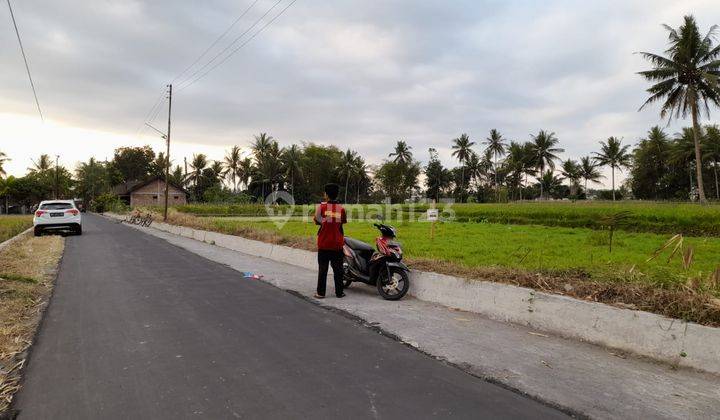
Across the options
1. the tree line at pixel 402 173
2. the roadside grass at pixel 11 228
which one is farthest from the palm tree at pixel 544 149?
the roadside grass at pixel 11 228

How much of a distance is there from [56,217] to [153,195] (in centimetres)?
5562

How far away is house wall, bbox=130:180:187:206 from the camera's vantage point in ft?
235

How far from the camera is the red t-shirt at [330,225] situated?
7254 millimetres

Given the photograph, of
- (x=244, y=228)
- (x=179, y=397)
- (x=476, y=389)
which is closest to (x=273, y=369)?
(x=179, y=397)

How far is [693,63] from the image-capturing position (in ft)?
120

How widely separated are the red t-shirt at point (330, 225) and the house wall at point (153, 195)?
6994cm

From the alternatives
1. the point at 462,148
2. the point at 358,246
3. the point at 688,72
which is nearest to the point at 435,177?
the point at 462,148

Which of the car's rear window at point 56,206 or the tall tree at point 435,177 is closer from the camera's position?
the car's rear window at point 56,206

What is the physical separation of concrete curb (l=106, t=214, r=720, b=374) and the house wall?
7081 cm

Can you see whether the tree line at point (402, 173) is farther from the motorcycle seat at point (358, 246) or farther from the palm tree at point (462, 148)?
the motorcycle seat at point (358, 246)

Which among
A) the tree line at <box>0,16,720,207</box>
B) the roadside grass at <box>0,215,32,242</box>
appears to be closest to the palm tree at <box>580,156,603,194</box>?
the tree line at <box>0,16,720,207</box>

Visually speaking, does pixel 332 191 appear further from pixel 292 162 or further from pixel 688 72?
pixel 292 162

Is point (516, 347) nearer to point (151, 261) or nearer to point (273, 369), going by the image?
point (273, 369)

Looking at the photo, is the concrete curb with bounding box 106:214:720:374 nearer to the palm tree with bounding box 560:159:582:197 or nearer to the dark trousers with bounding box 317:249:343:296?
the dark trousers with bounding box 317:249:343:296
